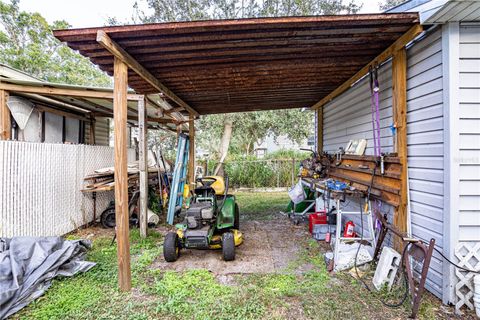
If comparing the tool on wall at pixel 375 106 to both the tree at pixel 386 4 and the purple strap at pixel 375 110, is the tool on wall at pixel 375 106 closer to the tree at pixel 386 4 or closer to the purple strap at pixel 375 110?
the purple strap at pixel 375 110

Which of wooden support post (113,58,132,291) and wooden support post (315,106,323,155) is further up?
wooden support post (315,106,323,155)

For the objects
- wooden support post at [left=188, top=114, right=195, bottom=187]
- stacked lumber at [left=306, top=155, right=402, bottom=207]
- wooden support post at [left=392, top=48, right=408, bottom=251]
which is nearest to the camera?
wooden support post at [left=392, top=48, right=408, bottom=251]

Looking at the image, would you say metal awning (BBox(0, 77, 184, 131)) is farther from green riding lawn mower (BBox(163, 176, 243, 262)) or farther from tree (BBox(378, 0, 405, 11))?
tree (BBox(378, 0, 405, 11))

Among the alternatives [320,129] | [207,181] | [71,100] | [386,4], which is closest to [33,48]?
[71,100]

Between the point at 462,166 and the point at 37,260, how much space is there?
439cm

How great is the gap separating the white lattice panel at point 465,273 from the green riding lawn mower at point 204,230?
7.61 feet

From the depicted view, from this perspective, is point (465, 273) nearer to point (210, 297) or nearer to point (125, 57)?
point (210, 297)

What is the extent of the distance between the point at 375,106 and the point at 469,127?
4.25 ft

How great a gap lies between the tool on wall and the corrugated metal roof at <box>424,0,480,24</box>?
1.09 m

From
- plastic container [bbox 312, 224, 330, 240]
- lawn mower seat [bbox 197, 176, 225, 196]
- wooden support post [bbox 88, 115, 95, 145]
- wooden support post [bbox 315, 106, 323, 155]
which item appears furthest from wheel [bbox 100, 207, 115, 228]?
wooden support post [bbox 315, 106, 323, 155]

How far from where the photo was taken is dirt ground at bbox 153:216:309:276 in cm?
307

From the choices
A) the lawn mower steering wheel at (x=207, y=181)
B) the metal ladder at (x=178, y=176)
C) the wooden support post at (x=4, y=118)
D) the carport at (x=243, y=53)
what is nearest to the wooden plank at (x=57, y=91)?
the wooden support post at (x=4, y=118)

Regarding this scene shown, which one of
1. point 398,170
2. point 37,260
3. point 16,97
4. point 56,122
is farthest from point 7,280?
point 56,122

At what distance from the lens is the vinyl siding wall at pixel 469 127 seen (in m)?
2.22
